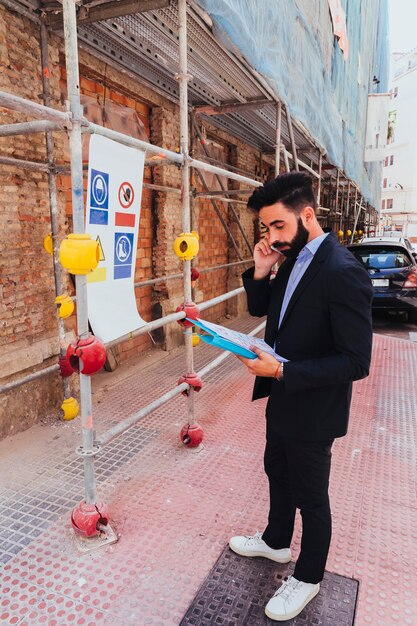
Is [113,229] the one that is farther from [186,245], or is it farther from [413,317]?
[413,317]

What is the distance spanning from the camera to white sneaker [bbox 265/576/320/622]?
2027 millimetres

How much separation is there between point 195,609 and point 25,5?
444cm

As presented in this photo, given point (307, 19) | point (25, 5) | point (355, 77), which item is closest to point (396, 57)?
point (355, 77)

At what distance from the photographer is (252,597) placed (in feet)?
7.14

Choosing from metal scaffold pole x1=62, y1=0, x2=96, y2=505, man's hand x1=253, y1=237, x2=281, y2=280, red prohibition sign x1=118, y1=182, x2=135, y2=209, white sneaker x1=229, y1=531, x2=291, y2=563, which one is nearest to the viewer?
metal scaffold pole x1=62, y1=0, x2=96, y2=505

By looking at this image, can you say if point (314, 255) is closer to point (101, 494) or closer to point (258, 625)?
point (258, 625)

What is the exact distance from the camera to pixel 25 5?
354 centimetres

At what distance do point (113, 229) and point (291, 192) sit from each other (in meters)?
1.12

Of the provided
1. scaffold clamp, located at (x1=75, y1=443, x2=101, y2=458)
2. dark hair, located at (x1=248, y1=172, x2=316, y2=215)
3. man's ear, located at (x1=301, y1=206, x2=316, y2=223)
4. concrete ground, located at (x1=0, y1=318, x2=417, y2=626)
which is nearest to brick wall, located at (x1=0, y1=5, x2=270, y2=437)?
concrete ground, located at (x1=0, y1=318, x2=417, y2=626)

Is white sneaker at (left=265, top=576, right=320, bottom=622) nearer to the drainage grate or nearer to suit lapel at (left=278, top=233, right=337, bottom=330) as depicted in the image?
the drainage grate

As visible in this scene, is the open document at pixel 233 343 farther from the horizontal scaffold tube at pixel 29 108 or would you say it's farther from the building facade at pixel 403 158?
the building facade at pixel 403 158

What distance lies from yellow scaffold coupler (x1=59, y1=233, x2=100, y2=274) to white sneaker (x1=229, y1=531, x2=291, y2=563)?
176 cm

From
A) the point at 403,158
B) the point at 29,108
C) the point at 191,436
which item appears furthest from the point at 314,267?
the point at 403,158

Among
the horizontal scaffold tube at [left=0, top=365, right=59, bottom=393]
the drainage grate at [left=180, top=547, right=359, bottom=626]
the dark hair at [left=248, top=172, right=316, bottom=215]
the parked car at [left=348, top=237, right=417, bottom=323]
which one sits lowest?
the drainage grate at [left=180, top=547, right=359, bottom=626]
